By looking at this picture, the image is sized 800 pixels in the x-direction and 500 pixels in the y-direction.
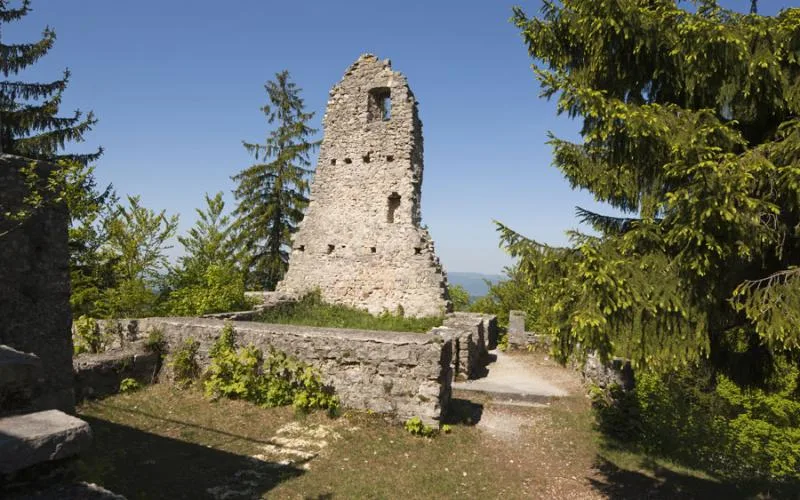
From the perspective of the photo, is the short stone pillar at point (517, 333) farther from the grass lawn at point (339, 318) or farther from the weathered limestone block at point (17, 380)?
the weathered limestone block at point (17, 380)

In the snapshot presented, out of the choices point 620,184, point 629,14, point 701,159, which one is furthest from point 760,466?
point 629,14

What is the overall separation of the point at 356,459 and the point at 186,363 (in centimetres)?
462

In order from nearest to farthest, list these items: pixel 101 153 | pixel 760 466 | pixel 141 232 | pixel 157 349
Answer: pixel 760 466 < pixel 157 349 < pixel 141 232 < pixel 101 153

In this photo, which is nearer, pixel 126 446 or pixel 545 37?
pixel 545 37

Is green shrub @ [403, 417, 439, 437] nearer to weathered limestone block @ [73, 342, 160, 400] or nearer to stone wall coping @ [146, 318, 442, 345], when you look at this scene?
stone wall coping @ [146, 318, 442, 345]

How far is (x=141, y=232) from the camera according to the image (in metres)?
14.1

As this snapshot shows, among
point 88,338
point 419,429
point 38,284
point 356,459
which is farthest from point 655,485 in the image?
point 88,338

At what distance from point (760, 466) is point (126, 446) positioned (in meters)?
10.5

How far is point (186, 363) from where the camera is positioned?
30.1ft

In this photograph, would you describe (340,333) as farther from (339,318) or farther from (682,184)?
(682,184)

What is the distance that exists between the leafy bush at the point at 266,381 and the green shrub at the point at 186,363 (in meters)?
0.55

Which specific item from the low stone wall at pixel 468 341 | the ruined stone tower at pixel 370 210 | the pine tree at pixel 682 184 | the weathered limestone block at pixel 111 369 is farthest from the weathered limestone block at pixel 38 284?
the ruined stone tower at pixel 370 210

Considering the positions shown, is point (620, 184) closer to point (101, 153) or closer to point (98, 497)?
point (98, 497)

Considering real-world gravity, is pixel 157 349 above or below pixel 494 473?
above
